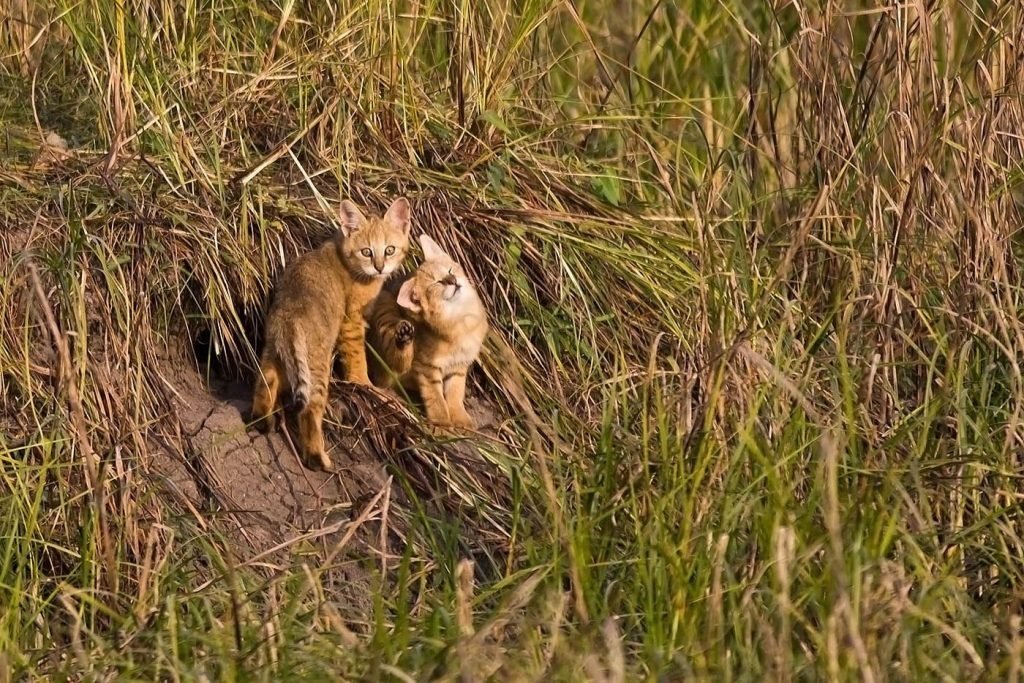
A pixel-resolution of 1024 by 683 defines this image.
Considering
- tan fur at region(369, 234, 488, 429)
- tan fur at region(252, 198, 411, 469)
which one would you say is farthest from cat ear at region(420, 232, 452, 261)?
tan fur at region(252, 198, 411, 469)

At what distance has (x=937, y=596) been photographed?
3.36 metres

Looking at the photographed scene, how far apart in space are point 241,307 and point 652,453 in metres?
1.42

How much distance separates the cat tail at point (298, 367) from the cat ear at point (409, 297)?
417mm

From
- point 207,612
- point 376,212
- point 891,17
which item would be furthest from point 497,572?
point 891,17

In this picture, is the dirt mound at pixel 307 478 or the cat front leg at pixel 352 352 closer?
the dirt mound at pixel 307 478

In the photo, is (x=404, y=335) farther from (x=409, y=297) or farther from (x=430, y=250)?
(x=430, y=250)

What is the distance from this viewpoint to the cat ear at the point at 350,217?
15.4 ft

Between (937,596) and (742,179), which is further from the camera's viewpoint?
(742,179)

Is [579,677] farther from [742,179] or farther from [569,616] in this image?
[742,179]

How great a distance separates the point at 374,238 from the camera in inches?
185

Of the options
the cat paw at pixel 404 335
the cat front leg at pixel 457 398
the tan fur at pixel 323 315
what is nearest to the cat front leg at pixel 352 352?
the tan fur at pixel 323 315

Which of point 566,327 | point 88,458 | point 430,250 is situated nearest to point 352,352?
point 430,250

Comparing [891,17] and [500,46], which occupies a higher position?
[891,17]

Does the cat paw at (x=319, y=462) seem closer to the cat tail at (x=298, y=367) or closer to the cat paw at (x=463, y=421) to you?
the cat tail at (x=298, y=367)
